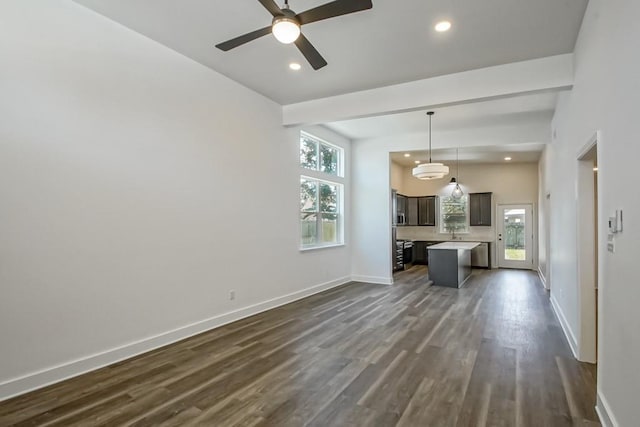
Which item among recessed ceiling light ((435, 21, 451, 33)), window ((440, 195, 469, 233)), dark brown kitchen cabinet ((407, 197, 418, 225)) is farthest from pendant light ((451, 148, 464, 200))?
recessed ceiling light ((435, 21, 451, 33))

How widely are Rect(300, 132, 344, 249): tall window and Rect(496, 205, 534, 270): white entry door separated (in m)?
5.53

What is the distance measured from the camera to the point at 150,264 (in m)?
3.66

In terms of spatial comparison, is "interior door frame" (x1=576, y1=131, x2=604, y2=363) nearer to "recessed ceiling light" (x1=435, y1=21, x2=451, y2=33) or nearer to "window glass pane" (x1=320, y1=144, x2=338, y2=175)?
"recessed ceiling light" (x1=435, y1=21, x2=451, y2=33)

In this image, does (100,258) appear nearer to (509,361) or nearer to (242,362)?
(242,362)

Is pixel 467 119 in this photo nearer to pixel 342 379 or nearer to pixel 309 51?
pixel 309 51

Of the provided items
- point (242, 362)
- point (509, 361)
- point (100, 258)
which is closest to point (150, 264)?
point (100, 258)

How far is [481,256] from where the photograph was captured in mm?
10250

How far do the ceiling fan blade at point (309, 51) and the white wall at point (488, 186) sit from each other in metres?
8.42

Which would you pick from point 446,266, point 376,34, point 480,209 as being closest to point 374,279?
point 446,266

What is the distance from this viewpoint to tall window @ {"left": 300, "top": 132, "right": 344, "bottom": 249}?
649cm

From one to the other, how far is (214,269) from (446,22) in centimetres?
375

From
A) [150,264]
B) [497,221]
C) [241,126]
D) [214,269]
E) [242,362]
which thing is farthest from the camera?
[497,221]

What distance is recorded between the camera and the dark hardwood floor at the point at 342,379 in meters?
2.45

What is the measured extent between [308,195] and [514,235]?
6889mm
